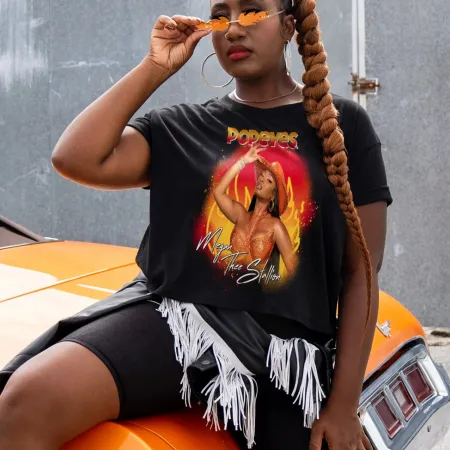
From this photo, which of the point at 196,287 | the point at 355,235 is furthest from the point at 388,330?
the point at 196,287

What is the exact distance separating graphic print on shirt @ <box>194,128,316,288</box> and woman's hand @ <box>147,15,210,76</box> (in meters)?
0.28

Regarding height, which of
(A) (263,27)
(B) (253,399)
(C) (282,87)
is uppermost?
(A) (263,27)

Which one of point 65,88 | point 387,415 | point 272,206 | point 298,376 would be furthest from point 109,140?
point 65,88

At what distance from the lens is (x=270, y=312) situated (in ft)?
5.82

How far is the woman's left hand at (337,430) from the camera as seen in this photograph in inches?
69.1

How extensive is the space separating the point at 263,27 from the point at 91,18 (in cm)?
427

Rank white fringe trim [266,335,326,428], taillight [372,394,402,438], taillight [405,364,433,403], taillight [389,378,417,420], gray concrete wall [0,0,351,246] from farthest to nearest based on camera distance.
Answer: gray concrete wall [0,0,351,246] → taillight [405,364,433,403] → taillight [389,378,417,420] → taillight [372,394,402,438] → white fringe trim [266,335,326,428]

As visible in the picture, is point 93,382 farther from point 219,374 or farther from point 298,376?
point 298,376

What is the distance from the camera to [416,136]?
510 centimetres

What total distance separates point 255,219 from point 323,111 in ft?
1.00

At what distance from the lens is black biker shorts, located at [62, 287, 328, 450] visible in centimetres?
160

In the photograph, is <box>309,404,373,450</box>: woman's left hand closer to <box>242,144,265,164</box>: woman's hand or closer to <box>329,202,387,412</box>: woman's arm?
<box>329,202,387,412</box>: woman's arm

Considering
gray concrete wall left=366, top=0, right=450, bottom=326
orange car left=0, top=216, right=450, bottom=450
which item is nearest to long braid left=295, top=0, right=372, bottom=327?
orange car left=0, top=216, right=450, bottom=450

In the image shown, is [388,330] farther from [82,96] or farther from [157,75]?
[82,96]
